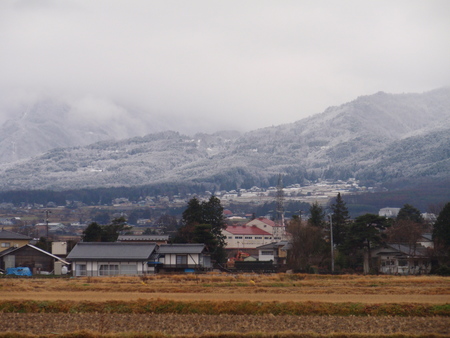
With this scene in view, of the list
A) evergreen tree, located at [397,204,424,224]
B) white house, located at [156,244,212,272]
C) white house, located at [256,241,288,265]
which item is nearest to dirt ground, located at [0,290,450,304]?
white house, located at [156,244,212,272]

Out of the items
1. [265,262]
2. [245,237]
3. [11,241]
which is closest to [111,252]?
[11,241]

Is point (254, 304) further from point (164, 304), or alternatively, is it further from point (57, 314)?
point (57, 314)

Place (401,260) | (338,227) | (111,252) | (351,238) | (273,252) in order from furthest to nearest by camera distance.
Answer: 1. (273,252)
2. (338,227)
3. (351,238)
4. (401,260)
5. (111,252)

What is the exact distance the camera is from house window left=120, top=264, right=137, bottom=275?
5447 cm

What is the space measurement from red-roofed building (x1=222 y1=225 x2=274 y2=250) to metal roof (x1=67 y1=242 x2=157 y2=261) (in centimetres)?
4882

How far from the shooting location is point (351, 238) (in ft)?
191

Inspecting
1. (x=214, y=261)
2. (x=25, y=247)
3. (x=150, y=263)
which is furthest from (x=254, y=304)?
(x=214, y=261)

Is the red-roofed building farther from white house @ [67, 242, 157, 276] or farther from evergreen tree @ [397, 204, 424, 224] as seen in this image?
white house @ [67, 242, 157, 276]

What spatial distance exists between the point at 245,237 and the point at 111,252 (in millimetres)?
54050

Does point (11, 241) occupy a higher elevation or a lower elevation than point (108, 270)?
higher

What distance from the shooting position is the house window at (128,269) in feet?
179

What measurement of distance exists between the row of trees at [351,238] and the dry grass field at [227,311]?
2056 centimetres

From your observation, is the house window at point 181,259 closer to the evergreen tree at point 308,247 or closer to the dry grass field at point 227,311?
the evergreen tree at point 308,247

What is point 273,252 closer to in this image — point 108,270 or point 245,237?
point 108,270
